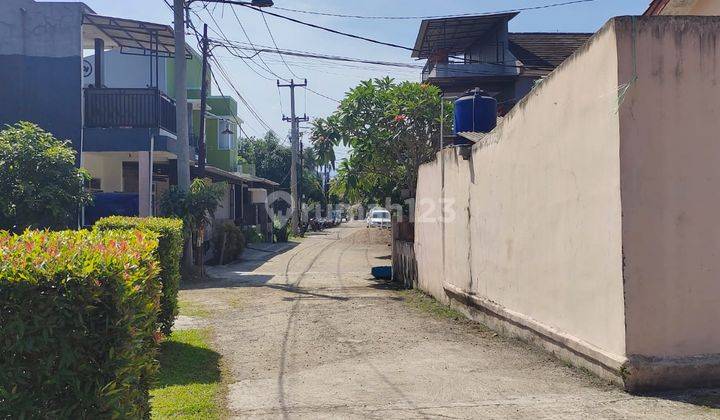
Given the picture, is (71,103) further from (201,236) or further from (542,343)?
(542,343)

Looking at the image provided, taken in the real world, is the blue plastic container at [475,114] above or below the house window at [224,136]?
below

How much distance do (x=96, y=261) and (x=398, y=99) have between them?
14.2m

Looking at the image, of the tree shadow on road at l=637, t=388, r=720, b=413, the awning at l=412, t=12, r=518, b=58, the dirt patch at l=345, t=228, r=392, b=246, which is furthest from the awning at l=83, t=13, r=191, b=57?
the dirt patch at l=345, t=228, r=392, b=246

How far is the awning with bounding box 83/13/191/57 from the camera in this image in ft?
55.5

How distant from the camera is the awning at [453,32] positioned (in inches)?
985

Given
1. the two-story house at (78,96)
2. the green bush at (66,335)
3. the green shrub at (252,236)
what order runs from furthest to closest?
the green shrub at (252,236), the two-story house at (78,96), the green bush at (66,335)

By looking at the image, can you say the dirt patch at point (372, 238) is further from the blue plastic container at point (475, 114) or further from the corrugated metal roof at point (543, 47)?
the blue plastic container at point (475, 114)

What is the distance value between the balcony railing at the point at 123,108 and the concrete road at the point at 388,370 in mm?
6799

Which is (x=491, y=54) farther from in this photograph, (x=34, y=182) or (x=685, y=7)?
(x=34, y=182)

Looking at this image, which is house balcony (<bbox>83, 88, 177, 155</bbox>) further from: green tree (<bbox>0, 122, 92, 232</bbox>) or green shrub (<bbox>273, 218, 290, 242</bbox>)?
green shrub (<bbox>273, 218, 290, 242</bbox>)

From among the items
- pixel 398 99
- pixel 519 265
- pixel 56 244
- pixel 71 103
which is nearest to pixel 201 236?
pixel 71 103

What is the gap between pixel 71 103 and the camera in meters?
16.6

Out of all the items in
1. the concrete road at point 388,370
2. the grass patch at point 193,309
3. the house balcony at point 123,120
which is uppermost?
the house balcony at point 123,120

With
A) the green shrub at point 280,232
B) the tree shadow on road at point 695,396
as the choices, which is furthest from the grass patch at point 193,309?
the green shrub at point 280,232
